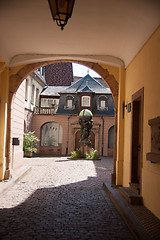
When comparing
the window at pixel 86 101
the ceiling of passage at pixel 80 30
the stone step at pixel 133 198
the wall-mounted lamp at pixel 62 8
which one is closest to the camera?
the wall-mounted lamp at pixel 62 8

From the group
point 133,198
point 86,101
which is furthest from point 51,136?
point 133,198

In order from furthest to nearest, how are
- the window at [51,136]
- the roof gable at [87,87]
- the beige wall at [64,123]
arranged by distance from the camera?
1. the roof gable at [87,87]
2. the window at [51,136]
3. the beige wall at [64,123]

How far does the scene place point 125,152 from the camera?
6.61 m

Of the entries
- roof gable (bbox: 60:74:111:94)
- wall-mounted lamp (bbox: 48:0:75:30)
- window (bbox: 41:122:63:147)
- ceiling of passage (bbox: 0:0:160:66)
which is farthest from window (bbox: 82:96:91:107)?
wall-mounted lamp (bbox: 48:0:75:30)

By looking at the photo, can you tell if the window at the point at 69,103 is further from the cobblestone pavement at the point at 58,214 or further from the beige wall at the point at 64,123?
the cobblestone pavement at the point at 58,214

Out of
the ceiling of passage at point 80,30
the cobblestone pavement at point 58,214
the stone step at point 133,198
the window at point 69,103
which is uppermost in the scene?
the window at point 69,103

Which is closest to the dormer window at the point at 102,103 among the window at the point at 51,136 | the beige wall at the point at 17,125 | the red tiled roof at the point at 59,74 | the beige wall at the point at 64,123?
the beige wall at the point at 64,123

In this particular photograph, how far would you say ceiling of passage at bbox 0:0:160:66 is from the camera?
420 cm

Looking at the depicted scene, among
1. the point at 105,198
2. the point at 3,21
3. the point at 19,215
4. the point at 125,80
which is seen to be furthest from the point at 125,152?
the point at 3,21

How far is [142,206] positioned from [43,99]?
21.0 m

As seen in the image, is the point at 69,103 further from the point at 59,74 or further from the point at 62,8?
the point at 62,8

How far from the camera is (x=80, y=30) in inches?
210

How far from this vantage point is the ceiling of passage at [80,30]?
420 cm

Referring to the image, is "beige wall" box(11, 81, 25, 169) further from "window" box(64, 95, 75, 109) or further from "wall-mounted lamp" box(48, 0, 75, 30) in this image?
"window" box(64, 95, 75, 109)
